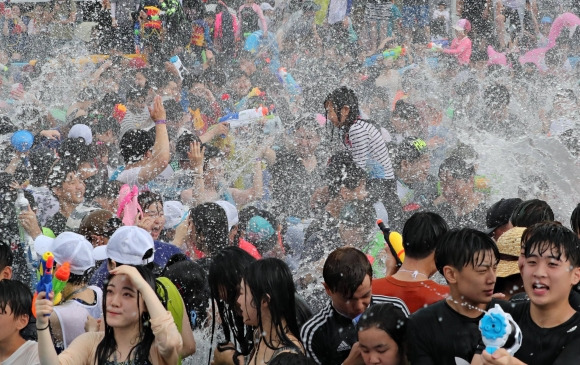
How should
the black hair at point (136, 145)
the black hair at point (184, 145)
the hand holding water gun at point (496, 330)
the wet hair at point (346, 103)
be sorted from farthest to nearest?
the wet hair at point (346, 103) → the black hair at point (184, 145) → the black hair at point (136, 145) → the hand holding water gun at point (496, 330)

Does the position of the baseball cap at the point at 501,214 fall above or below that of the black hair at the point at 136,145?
below

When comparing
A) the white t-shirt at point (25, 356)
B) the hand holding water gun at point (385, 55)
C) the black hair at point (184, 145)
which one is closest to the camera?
the white t-shirt at point (25, 356)

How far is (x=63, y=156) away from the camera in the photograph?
7.80 meters

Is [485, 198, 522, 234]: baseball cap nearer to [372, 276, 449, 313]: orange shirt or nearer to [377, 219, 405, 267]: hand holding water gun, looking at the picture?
[377, 219, 405, 267]: hand holding water gun

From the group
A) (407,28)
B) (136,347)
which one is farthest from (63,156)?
(407,28)

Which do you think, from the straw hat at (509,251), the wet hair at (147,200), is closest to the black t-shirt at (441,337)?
the straw hat at (509,251)

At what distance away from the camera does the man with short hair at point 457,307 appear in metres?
3.82

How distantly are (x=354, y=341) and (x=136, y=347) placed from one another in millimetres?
937

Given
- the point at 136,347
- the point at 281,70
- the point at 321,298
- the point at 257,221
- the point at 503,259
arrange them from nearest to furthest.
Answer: the point at 136,347 → the point at 503,259 → the point at 321,298 → the point at 257,221 → the point at 281,70

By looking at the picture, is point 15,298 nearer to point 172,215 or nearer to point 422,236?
point 422,236

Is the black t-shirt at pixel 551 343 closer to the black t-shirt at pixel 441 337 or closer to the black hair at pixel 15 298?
the black t-shirt at pixel 441 337

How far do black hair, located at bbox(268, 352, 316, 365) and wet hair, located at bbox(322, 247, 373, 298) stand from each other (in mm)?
480

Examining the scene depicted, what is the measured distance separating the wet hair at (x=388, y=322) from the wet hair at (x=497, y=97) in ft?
22.7

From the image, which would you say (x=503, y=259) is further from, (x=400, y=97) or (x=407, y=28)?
(x=407, y=28)
